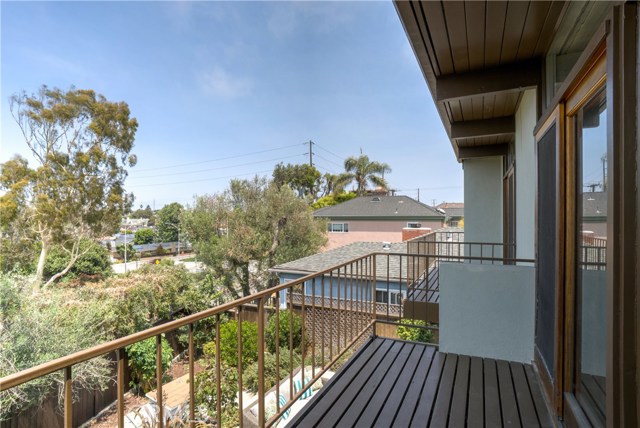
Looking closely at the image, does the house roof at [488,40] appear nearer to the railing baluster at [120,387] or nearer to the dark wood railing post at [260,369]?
the dark wood railing post at [260,369]

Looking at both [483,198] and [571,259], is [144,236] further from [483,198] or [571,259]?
[571,259]

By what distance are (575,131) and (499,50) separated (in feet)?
3.82

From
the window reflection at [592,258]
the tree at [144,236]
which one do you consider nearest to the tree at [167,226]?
the tree at [144,236]

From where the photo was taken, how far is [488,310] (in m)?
2.36

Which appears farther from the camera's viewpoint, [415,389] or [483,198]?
[483,198]

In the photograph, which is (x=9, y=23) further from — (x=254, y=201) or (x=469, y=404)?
(x=469, y=404)

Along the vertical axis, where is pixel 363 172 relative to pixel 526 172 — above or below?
above

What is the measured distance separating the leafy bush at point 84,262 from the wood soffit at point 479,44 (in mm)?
14983

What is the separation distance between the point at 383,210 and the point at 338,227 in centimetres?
302

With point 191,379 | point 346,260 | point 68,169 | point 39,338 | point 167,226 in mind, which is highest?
point 68,169

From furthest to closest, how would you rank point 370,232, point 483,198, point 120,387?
point 370,232
point 483,198
point 120,387

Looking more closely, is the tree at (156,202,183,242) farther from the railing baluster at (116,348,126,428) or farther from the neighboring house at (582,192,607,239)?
the neighboring house at (582,192,607,239)

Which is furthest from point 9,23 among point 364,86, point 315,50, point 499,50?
point 499,50

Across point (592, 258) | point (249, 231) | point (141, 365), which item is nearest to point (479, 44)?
point (592, 258)
